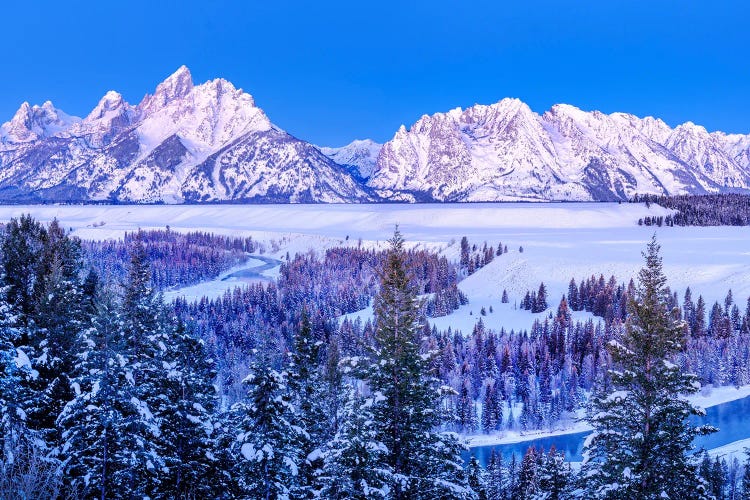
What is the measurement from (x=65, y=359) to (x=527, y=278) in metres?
Result: 177

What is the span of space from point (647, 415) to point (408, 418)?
935 cm

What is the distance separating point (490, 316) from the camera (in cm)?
16362

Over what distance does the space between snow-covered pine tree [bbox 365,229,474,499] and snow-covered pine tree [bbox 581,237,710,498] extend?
592 centimetres

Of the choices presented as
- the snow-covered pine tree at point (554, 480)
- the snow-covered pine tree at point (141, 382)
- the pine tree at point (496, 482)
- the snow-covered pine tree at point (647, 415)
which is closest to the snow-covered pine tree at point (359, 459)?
the snow-covered pine tree at point (141, 382)

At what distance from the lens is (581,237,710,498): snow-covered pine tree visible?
23031 millimetres

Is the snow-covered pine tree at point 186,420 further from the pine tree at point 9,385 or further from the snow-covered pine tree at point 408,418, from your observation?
the snow-covered pine tree at point 408,418

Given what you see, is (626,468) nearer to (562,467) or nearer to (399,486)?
(399,486)

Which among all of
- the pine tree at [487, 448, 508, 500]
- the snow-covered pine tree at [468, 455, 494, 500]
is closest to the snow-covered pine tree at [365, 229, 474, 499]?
the snow-covered pine tree at [468, 455, 494, 500]

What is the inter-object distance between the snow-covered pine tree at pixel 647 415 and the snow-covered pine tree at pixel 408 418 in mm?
5917

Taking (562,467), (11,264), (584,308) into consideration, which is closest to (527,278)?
(584,308)

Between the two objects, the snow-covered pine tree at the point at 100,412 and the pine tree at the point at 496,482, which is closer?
the snow-covered pine tree at the point at 100,412

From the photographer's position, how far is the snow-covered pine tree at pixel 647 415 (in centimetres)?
2303

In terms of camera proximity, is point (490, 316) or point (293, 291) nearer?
point (490, 316)

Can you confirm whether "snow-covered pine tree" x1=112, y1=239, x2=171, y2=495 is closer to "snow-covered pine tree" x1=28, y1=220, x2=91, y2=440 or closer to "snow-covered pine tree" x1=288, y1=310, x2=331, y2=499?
"snow-covered pine tree" x1=28, y1=220, x2=91, y2=440
